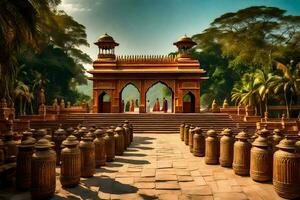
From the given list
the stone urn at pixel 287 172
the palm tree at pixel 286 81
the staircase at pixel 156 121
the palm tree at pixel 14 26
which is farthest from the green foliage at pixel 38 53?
the palm tree at pixel 286 81

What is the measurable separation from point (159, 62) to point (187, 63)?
8.79 feet

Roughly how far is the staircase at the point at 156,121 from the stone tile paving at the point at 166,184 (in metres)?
10.6

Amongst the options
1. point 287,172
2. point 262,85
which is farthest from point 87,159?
point 262,85

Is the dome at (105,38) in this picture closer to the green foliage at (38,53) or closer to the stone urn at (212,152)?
the green foliage at (38,53)

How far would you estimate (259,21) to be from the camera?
116 feet

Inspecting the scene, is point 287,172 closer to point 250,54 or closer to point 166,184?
point 166,184

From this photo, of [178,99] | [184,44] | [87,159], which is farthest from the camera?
[184,44]

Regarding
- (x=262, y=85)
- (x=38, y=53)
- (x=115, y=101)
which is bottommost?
(x=115, y=101)

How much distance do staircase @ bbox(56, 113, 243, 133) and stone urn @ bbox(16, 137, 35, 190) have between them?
13.1 m

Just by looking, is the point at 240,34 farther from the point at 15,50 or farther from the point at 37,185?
the point at 37,185

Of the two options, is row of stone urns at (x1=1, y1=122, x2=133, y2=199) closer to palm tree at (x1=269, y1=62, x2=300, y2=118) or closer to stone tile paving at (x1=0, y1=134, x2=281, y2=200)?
stone tile paving at (x1=0, y1=134, x2=281, y2=200)

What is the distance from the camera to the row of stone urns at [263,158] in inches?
200

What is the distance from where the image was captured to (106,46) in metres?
28.0

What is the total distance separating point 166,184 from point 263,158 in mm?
2145
